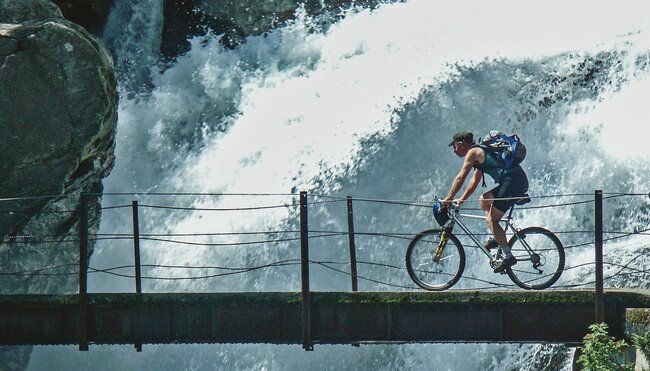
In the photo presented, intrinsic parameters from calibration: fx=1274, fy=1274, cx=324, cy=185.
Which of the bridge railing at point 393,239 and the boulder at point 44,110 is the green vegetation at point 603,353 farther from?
the boulder at point 44,110

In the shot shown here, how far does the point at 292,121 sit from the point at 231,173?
174 cm

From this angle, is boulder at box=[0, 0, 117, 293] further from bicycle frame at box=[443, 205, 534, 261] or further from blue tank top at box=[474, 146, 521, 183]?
blue tank top at box=[474, 146, 521, 183]

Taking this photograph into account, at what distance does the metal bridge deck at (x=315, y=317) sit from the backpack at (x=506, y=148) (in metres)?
1.39

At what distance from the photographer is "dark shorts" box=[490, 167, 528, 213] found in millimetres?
13477

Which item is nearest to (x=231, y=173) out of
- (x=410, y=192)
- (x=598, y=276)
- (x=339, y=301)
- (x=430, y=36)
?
(x=410, y=192)

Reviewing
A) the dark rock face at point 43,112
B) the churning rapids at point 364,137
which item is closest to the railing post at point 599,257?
the churning rapids at point 364,137

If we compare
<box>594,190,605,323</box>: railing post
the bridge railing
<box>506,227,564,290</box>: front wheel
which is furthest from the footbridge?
the bridge railing

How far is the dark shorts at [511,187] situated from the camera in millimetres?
13477

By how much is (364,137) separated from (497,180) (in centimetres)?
859

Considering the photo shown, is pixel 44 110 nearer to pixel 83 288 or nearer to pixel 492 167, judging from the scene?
pixel 83 288

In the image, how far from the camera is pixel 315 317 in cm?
1377

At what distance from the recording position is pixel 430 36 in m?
24.4

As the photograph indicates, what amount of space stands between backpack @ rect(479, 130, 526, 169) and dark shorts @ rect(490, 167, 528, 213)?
12 centimetres

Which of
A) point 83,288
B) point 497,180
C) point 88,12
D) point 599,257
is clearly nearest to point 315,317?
point 497,180
